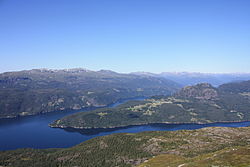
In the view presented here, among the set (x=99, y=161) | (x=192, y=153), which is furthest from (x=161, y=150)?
(x=99, y=161)

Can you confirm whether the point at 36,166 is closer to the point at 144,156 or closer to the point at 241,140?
the point at 144,156

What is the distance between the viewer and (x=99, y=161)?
190 m

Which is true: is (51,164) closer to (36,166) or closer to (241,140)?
(36,166)

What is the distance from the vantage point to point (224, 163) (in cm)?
8450

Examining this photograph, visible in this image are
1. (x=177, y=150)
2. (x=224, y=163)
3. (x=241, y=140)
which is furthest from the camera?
(x=241, y=140)

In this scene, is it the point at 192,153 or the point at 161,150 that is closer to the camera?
the point at 192,153

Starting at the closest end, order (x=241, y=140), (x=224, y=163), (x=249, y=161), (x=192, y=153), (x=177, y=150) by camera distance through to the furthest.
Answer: (x=249, y=161)
(x=224, y=163)
(x=192, y=153)
(x=177, y=150)
(x=241, y=140)

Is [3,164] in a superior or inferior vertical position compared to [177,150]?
inferior

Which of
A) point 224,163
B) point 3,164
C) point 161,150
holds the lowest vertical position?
point 3,164

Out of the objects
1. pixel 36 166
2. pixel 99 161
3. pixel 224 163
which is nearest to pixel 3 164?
pixel 36 166

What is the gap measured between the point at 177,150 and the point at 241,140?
224 feet

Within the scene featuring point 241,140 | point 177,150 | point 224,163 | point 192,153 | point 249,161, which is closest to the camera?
point 249,161

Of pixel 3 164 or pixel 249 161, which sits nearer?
pixel 249 161

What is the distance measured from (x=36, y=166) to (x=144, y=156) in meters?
104
